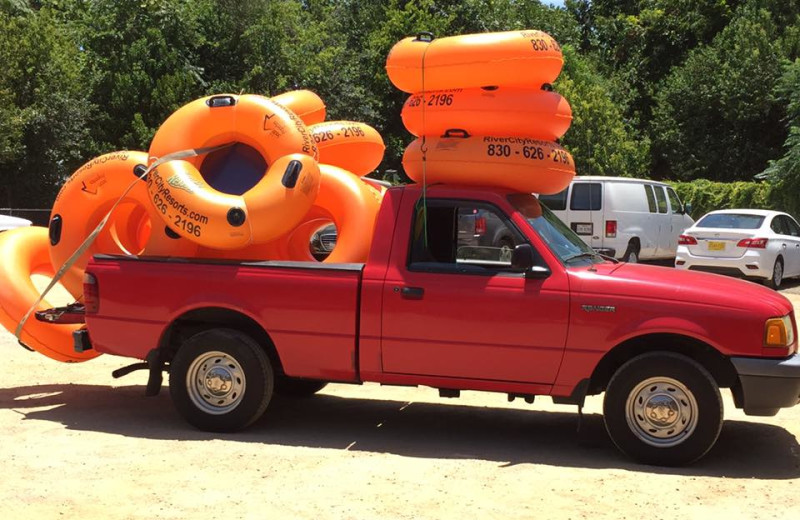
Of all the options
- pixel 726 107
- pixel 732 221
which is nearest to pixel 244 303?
pixel 732 221

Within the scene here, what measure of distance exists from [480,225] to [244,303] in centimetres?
184

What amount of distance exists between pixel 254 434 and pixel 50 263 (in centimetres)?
307

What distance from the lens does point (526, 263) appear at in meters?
6.84

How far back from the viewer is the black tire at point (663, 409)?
21.7 ft

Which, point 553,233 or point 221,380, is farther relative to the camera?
point 221,380

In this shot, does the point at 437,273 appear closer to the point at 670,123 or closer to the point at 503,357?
the point at 503,357

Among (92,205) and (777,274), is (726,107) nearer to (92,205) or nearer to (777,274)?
(777,274)

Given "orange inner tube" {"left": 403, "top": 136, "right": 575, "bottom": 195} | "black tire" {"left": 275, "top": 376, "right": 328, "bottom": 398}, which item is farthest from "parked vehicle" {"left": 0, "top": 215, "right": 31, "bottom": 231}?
"orange inner tube" {"left": 403, "top": 136, "right": 575, "bottom": 195}

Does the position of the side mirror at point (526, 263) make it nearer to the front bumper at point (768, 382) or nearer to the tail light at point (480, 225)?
the tail light at point (480, 225)

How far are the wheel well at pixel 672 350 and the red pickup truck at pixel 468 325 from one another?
0.04 feet

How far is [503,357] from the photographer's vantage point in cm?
696

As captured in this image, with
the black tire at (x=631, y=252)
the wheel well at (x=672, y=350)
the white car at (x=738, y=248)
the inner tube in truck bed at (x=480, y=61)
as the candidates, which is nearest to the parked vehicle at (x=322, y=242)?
the inner tube in truck bed at (x=480, y=61)

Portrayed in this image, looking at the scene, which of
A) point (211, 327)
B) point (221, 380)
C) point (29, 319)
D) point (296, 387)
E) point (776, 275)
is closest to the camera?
point (221, 380)

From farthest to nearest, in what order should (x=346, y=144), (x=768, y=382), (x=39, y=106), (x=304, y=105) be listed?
(x=39, y=106)
(x=304, y=105)
(x=346, y=144)
(x=768, y=382)
